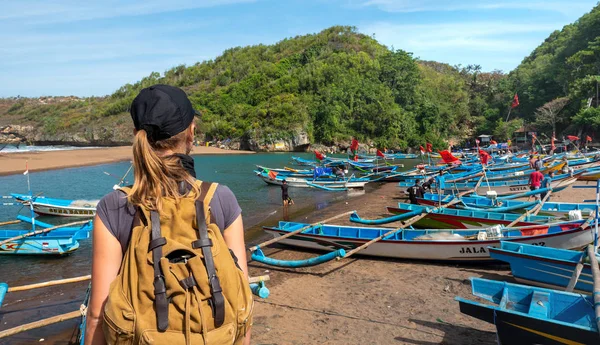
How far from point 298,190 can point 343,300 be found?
66.4 ft

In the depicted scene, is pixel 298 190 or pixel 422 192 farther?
pixel 298 190

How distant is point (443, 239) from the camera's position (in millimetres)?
11352

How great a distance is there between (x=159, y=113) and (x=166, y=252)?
62cm

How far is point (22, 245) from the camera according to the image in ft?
45.9

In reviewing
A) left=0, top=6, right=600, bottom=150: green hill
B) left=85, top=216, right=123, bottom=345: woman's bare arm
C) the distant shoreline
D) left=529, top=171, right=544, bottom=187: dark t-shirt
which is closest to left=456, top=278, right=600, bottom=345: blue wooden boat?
left=85, top=216, right=123, bottom=345: woman's bare arm

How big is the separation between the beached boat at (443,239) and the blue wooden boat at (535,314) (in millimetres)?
4220

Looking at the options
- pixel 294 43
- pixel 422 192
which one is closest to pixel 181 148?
pixel 422 192

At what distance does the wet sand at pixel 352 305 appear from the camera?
7617 mm

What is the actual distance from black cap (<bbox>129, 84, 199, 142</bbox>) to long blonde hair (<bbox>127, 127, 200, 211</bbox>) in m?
0.03

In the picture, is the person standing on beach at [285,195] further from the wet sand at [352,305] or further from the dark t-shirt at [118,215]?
the dark t-shirt at [118,215]

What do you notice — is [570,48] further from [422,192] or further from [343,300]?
[343,300]

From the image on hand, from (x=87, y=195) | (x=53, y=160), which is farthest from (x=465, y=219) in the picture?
(x=53, y=160)

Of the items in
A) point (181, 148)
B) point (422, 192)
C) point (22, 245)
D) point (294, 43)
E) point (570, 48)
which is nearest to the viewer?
point (181, 148)

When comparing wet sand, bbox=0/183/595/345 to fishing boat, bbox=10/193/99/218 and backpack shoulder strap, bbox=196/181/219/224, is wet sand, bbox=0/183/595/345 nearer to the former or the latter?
backpack shoulder strap, bbox=196/181/219/224
